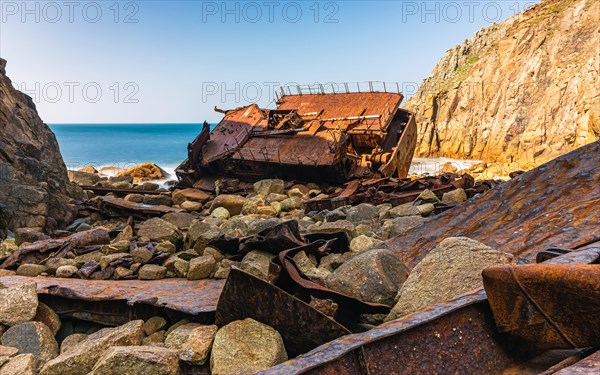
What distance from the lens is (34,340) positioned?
267 cm

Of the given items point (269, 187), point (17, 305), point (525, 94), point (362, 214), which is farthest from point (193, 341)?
point (525, 94)

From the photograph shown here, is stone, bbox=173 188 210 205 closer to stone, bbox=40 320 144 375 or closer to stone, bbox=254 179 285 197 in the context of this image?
stone, bbox=254 179 285 197

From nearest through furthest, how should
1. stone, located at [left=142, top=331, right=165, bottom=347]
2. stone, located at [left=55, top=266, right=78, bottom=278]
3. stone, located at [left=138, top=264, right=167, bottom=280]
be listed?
stone, located at [left=142, top=331, right=165, bottom=347]
stone, located at [left=138, top=264, right=167, bottom=280]
stone, located at [left=55, top=266, right=78, bottom=278]

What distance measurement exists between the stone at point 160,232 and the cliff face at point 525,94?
72.9 feet

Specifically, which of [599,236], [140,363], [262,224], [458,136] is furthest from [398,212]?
[458,136]

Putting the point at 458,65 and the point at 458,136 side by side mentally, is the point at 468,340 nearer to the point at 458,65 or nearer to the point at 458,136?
the point at 458,136

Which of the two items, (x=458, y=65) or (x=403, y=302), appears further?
(x=458, y=65)

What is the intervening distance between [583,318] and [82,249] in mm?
4738

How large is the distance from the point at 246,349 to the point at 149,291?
137 centimetres

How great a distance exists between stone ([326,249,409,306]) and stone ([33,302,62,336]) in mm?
1922

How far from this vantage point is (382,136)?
1118 cm

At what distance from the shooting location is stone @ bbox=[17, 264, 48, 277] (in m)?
4.10

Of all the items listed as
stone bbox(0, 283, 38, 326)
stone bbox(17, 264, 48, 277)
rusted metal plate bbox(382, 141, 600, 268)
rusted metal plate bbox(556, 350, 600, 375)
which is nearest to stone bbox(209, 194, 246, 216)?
stone bbox(17, 264, 48, 277)

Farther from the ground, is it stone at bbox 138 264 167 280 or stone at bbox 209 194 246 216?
stone at bbox 138 264 167 280
